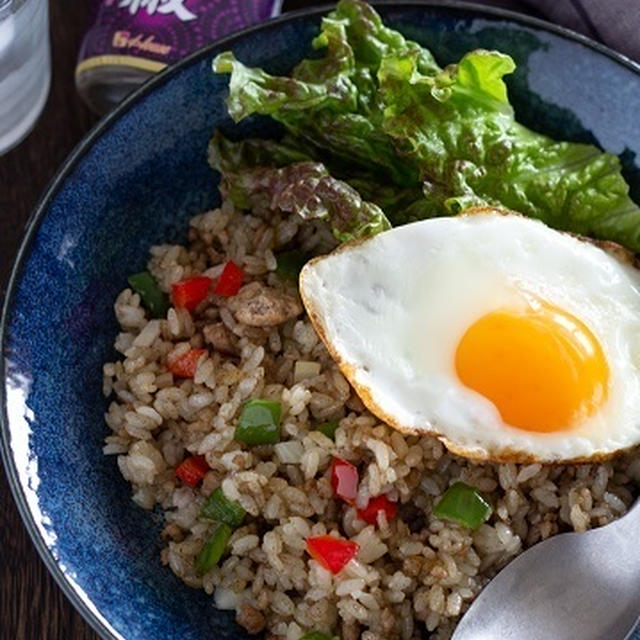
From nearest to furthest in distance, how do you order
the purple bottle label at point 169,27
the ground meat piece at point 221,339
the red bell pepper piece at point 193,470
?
the red bell pepper piece at point 193,470 → the ground meat piece at point 221,339 → the purple bottle label at point 169,27

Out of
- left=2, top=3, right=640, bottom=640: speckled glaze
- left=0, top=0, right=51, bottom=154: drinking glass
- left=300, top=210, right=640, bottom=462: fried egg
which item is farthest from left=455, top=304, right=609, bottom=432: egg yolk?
left=0, top=0, right=51, bottom=154: drinking glass

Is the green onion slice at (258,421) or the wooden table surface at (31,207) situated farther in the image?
the wooden table surface at (31,207)

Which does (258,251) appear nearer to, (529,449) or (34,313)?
(34,313)

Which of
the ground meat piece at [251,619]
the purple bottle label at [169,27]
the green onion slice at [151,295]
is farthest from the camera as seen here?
Answer: the purple bottle label at [169,27]

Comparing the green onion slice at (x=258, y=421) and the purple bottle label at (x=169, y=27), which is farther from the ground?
the purple bottle label at (x=169, y=27)

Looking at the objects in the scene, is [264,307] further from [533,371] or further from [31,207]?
[31,207]

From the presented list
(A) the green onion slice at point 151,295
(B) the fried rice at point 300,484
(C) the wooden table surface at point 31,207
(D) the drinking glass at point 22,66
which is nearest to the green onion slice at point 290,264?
(B) the fried rice at point 300,484

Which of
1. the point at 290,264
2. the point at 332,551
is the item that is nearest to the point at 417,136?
the point at 290,264

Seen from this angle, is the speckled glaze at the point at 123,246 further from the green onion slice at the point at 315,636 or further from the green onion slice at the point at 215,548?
the green onion slice at the point at 315,636
